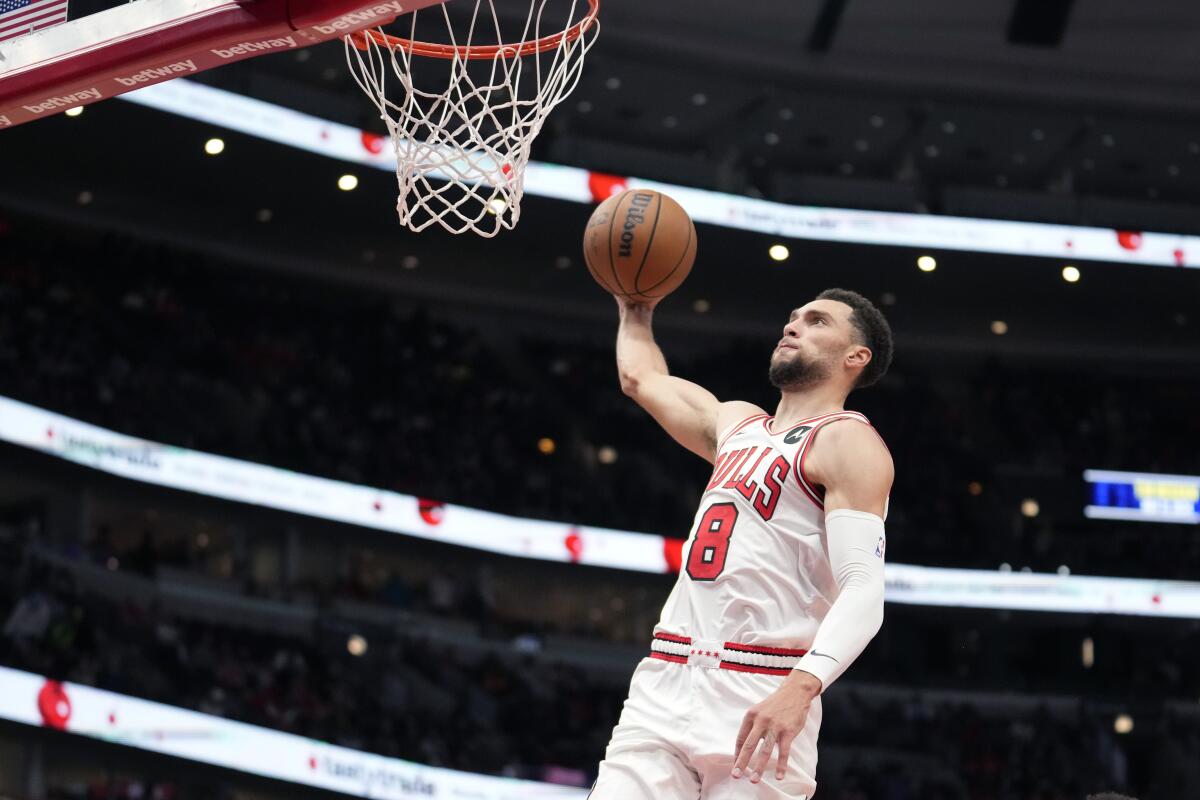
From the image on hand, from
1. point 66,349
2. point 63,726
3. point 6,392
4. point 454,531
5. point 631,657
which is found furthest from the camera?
point 631,657

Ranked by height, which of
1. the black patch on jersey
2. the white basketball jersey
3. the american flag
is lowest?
the white basketball jersey

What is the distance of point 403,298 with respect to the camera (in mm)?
20594

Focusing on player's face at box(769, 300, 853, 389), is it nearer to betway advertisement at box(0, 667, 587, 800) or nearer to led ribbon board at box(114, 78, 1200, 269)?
betway advertisement at box(0, 667, 587, 800)

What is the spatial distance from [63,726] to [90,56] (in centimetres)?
1024

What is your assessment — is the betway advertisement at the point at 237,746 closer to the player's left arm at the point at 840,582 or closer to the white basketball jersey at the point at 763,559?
the white basketball jersey at the point at 763,559

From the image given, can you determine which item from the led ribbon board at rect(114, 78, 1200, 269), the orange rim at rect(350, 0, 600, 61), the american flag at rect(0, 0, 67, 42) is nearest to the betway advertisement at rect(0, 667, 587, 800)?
the led ribbon board at rect(114, 78, 1200, 269)

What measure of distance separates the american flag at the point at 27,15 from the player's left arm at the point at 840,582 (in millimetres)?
2658

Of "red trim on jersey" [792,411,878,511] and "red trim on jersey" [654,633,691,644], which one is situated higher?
"red trim on jersey" [792,411,878,511]

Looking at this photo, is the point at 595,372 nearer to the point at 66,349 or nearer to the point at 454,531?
the point at 454,531

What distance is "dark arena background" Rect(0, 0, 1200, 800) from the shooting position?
50.8ft

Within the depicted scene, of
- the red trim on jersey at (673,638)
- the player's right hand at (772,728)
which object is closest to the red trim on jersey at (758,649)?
the red trim on jersey at (673,638)

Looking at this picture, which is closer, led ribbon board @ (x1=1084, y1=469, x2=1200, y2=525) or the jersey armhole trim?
the jersey armhole trim

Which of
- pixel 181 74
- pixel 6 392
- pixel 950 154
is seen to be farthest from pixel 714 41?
pixel 181 74

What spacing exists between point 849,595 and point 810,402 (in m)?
0.62
